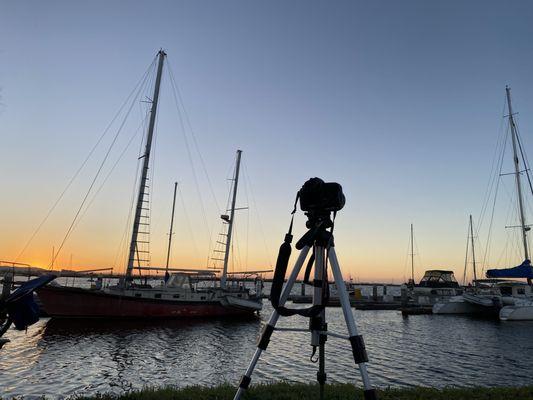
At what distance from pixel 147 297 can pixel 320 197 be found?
31989 millimetres

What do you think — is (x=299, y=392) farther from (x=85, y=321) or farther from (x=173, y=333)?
(x=85, y=321)

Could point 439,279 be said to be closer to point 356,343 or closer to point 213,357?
point 213,357

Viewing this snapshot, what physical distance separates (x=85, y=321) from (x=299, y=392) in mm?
27465

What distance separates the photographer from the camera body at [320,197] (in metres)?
4.84

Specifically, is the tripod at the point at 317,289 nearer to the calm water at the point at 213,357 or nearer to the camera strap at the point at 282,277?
the camera strap at the point at 282,277

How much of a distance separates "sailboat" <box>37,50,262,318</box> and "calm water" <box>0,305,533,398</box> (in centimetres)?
164

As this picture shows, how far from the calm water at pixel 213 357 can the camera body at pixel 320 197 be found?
39.2 ft

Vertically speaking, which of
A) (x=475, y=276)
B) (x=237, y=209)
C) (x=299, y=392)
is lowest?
(x=299, y=392)

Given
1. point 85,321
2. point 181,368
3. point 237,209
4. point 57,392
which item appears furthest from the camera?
point 237,209

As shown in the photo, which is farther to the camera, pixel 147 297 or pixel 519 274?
pixel 519 274

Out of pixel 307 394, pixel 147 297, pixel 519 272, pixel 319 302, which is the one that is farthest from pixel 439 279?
pixel 319 302

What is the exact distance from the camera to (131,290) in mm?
33375

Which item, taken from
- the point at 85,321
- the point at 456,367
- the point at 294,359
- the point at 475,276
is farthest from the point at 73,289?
the point at 475,276

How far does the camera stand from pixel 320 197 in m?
4.90
